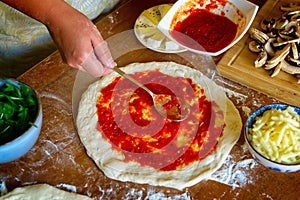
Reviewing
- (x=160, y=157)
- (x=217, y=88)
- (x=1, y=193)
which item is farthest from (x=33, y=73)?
(x=217, y=88)

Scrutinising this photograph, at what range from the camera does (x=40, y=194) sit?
1.54 metres

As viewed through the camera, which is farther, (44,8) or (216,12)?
(216,12)

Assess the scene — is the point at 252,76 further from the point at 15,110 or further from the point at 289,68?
the point at 15,110

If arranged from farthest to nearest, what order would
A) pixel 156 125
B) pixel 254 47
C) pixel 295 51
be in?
pixel 254 47, pixel 295 51, pixel 156 125

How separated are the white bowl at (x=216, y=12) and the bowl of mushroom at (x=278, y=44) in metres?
0.08

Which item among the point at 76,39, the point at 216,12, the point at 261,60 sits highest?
the point at 76,39

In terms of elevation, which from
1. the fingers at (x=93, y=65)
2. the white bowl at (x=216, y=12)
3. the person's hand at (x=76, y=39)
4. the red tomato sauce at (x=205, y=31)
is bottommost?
the red tomato sauce at (x=205, y=31)

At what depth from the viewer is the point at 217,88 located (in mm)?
1896

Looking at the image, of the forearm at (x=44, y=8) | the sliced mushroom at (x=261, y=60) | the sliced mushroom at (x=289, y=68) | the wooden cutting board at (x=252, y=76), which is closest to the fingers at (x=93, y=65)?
the forearm at (x=44, y=8)

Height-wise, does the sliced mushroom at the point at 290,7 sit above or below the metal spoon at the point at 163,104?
above

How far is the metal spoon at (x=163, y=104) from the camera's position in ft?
5.83

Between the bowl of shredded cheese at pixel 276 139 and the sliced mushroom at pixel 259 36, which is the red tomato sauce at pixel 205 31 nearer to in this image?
the sliced mushroom at pixel 259 36

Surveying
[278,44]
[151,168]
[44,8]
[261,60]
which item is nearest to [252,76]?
[261,60]

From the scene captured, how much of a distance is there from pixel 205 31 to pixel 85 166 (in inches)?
37.6
